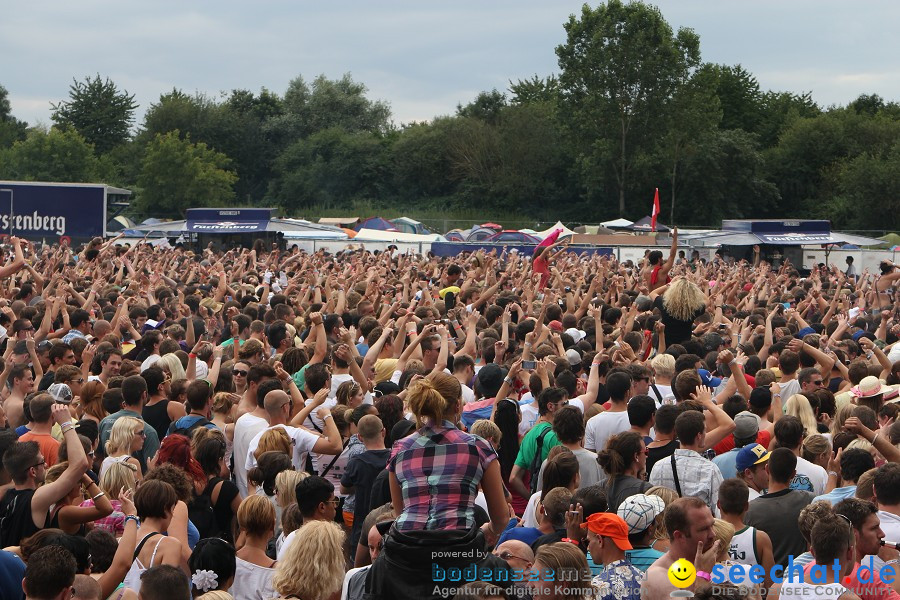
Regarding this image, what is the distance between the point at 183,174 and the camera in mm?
58938

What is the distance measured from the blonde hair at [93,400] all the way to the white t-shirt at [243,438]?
1.16 metres

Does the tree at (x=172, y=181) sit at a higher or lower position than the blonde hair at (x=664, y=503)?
higher

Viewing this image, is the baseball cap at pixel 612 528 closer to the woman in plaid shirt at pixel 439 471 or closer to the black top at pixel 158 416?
the woman in plaid shirt at pixel 439 471

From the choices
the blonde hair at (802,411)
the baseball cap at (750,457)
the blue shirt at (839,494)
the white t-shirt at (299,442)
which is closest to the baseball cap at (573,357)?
the blonde hair at (802,411)

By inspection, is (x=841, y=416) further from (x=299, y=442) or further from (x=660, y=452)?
(x=299, y=442)

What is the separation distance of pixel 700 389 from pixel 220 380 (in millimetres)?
3593

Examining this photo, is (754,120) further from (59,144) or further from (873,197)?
(59,144)

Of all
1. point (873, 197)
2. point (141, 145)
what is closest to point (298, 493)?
point (873, 197)

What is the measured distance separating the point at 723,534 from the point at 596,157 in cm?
5514

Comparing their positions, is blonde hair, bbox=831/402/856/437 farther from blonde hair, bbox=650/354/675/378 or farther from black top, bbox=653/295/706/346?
black top, bbox=653/295/706/346

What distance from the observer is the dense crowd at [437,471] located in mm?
4703

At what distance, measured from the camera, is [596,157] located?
194 feet

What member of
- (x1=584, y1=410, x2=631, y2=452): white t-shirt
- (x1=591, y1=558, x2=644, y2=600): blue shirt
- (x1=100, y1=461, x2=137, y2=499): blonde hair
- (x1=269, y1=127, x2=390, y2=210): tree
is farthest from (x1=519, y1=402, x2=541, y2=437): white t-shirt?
(x1=269, y1=127, x2=390, y2=210): tree

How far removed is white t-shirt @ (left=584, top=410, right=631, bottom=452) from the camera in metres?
7.21
